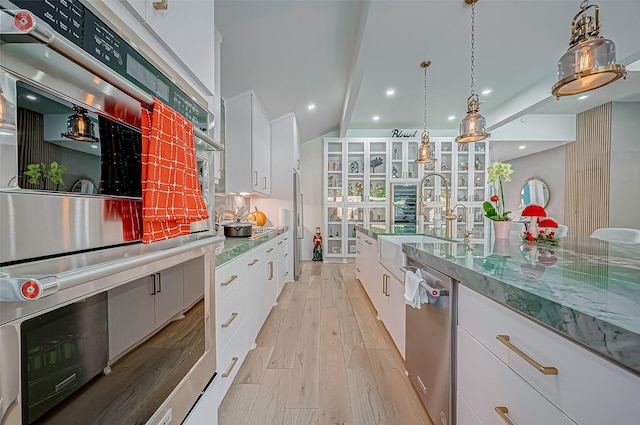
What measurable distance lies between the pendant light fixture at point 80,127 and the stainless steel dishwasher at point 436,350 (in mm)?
1263

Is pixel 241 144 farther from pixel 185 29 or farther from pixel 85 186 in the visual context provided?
pixel 85 186

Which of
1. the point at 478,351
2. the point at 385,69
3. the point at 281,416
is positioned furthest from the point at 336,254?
the point at 478,351

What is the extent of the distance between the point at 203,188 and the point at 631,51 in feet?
15.3

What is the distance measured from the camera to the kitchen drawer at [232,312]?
1344 mm

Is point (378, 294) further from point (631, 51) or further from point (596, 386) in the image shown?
point (631, 51)

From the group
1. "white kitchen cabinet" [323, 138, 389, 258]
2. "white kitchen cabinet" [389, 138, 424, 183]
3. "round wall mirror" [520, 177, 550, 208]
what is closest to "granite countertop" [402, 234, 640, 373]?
"white kitchen cabinet" [323, 138, 389, 258]

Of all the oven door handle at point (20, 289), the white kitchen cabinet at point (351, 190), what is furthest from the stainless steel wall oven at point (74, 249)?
the white kitchen cabinet at point (351, 190)

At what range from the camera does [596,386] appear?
0.54 metres

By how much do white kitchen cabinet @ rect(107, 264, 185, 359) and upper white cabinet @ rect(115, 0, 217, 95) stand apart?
2.03ft

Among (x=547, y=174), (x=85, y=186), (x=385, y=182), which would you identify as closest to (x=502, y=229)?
(x=85, y=186)

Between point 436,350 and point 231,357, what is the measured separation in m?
1.11

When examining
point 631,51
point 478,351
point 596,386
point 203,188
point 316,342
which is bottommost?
point 316,342

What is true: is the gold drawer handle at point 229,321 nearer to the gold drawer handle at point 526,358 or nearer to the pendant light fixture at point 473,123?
the gold drawer handle at point 526,358

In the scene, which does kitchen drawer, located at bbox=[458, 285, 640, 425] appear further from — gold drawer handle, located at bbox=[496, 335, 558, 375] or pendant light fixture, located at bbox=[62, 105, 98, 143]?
pendant light fixture, located at bbox=[62, 105, 98, 143]
